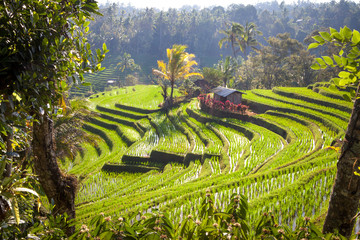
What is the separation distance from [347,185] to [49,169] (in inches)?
135

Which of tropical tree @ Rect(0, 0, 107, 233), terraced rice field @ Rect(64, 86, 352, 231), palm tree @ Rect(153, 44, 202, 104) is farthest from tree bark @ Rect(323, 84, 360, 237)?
palm tree @ Rect(153, 44, 202, 104)

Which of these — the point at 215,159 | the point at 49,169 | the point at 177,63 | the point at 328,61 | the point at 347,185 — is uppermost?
the point at 328,61

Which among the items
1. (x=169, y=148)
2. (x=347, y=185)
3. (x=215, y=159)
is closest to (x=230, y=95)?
(x=169, y=148)

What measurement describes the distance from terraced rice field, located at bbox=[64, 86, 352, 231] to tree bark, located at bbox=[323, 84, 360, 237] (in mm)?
1705

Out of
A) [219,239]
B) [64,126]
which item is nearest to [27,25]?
[219,239]

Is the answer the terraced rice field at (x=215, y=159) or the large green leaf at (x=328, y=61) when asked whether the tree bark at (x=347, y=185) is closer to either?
the large green leaf at (x=328, y=61)

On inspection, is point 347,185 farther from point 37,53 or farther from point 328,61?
point 37,53

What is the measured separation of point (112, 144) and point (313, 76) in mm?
27413

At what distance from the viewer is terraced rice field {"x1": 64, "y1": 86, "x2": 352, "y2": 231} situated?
22.1 ft

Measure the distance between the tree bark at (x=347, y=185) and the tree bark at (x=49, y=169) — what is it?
Result: 9.46 feet

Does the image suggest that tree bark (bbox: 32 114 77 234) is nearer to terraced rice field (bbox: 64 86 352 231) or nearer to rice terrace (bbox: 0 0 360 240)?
rice terrace (bbox: 0 0 360 240)

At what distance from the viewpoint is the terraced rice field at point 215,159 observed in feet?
22.1

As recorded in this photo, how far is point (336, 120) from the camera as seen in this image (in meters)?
15.0

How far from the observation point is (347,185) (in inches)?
91.1
